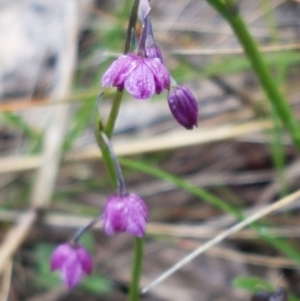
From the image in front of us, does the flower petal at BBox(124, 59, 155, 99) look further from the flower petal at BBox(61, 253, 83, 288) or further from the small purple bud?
the flower petal at BBox(61, 253, 83, 288)

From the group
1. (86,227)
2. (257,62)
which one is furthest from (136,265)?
(257,62)

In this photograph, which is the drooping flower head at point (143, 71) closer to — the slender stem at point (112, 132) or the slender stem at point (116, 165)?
the slender stem at point (112, 132)

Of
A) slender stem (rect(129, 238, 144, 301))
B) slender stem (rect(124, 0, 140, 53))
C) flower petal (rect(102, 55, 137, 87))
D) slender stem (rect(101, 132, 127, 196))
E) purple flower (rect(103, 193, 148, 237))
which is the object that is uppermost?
slender stem (rect(124, 0, 140, 53))

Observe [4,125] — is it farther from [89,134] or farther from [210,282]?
[210,282]

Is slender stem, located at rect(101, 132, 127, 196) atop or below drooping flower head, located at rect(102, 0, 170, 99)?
below

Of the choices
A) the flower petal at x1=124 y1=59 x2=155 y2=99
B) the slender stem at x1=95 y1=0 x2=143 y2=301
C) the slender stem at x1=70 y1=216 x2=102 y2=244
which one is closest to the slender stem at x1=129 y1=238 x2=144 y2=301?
the slender stem at x1=95 y1=0 x2=143 y2=301

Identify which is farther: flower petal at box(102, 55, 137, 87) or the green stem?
the green stem
